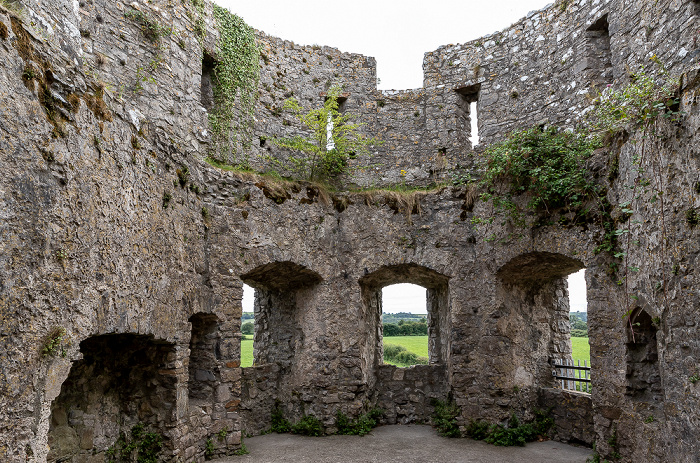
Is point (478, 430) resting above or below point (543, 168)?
below

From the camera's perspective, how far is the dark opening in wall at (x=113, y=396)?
525 cm

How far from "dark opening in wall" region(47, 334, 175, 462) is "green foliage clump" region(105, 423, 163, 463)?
4cm

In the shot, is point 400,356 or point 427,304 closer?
point 427,304

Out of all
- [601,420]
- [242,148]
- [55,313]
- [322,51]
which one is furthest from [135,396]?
[322,51]

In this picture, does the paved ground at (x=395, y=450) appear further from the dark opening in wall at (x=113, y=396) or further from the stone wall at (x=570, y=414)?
the dark opening in wall at (x=113, y=396)

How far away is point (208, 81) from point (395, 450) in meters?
7.28

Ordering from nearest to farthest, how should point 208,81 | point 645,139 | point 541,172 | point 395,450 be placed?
point 645,139
point 541,172
point 395,450
point 208,81

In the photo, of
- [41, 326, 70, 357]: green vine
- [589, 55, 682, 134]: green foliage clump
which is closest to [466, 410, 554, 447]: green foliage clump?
[589, 55, 682, 134]: green foliage clump

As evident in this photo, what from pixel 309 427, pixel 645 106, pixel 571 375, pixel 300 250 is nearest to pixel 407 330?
pixel 571 375

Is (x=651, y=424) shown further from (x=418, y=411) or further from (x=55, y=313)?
(x=55, y=313)

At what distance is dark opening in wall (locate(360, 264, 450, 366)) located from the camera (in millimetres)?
8948

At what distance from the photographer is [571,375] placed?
A: 8.26 metres

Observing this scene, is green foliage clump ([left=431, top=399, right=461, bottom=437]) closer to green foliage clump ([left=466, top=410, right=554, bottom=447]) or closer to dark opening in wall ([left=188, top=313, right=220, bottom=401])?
green foliage clump ([left=466, top=410, right=554, bottom=447])

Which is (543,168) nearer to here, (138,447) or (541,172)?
(541,172)
